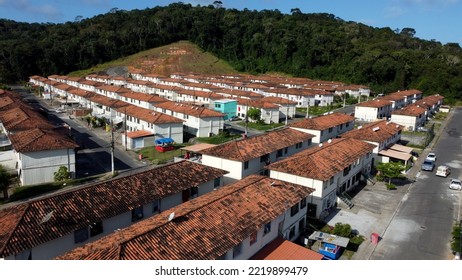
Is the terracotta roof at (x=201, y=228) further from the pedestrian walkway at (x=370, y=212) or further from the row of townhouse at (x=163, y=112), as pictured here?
the row of townhouse at (x=163, y=112)

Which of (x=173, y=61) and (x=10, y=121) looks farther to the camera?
(x=173, y=61)

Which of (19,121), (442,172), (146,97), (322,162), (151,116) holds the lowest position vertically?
(442,172)

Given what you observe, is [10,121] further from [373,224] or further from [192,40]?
[192,40]

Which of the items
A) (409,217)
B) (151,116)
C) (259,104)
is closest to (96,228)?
(409,217)

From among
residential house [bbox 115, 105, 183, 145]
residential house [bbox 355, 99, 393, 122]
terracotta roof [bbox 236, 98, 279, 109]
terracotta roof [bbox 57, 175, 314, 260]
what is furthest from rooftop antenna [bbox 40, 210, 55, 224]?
residential house [bbox 355, 99, 393, 122]

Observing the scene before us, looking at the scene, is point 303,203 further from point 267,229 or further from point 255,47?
point 255,47

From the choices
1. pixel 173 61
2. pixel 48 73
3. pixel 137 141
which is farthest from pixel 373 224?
pixel 48 73

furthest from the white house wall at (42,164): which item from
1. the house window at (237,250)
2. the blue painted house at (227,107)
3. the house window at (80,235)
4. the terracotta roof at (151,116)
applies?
the blue painted house at (227,107)
